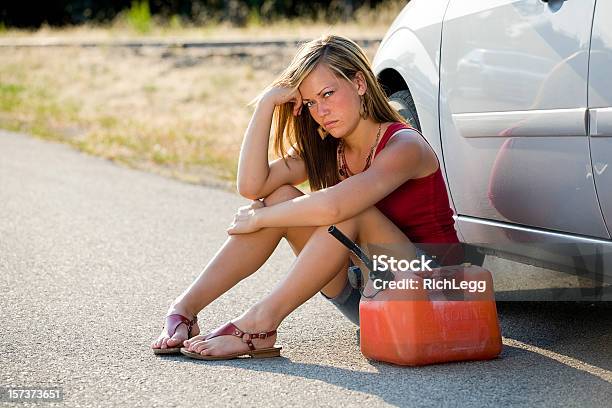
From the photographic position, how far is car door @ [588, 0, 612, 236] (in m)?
3.43

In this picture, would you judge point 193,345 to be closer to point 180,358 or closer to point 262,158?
point 180,358

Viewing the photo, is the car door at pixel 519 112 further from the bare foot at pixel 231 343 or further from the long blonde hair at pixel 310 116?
the bare foot at pixel 231 343

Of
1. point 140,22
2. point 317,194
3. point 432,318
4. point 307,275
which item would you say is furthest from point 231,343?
point 140,22

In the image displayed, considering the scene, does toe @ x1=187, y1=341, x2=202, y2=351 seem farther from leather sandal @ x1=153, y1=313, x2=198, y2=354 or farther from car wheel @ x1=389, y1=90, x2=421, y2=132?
car wheel @ x1=389, y1=90, x2=421, y2=132

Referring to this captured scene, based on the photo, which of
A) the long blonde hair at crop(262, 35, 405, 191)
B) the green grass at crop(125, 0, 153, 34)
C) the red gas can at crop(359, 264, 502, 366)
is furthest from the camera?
the green grass at crop(125, 0, 153, 34)

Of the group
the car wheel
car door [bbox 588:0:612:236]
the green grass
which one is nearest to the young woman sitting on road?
the car wheel

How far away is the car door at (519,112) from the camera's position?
3592 mm

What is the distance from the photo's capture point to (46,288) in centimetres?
502

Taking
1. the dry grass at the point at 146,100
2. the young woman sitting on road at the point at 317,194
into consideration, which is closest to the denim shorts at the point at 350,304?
the young woman sitting on road at the point at 317,194

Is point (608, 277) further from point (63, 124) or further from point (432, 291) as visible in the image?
point (63, 124)

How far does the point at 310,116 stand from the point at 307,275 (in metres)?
0.76

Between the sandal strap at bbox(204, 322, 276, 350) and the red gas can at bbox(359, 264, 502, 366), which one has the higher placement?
the red gas can at bbox(359, 264, 502, 366)

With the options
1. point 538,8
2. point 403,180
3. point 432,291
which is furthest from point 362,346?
point 538,8

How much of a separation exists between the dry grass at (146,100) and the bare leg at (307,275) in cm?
438
